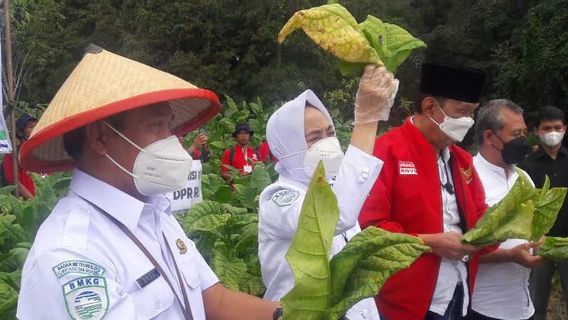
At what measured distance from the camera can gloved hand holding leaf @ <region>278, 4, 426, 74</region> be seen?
2229 millimetres

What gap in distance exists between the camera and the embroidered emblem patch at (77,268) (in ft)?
5.77

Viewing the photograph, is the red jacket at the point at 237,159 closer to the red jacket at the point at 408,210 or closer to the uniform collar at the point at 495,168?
the uniform collar at the point at 495,168

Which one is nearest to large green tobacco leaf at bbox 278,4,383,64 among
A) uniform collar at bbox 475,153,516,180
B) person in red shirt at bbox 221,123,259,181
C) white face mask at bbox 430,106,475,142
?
white face mask at bbox 430,106,475,142

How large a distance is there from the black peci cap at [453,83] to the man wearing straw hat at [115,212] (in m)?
1.64

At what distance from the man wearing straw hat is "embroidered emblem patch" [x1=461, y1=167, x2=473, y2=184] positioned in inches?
64.2

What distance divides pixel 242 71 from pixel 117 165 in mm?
27265

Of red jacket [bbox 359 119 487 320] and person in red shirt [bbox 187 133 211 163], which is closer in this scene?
red jacket [bbox 359 119 487 320]

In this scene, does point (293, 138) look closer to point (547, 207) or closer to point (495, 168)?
point (547, 207)

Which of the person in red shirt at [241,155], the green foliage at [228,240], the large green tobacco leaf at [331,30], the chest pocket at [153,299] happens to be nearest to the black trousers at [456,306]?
the green foliage at [228,240]

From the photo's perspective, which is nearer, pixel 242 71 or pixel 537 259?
pixel 537 259

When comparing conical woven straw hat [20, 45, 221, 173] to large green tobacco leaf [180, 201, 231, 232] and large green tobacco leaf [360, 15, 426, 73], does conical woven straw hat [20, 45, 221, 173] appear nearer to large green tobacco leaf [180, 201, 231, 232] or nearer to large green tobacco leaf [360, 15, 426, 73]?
large green tobacco leaf [360, 15, 426, 73]

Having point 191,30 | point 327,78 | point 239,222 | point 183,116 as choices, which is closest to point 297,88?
point 327,78

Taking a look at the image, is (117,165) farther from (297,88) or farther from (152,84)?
(297,88)

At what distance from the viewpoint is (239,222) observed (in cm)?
421
